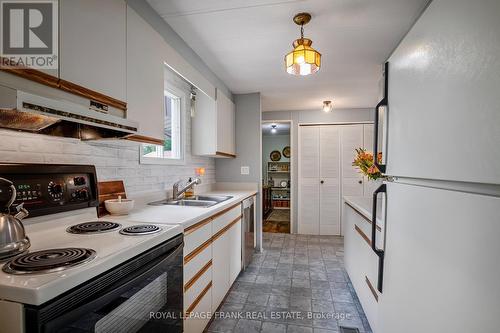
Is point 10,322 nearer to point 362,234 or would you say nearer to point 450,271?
point 450,271

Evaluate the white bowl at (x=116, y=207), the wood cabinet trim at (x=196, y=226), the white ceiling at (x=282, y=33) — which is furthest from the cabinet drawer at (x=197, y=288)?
the white ceiling at (x=282, y=33)

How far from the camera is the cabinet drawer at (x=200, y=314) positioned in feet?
4.68

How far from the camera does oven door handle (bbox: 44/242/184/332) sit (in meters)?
0.62

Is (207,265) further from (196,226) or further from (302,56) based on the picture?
(302,56)

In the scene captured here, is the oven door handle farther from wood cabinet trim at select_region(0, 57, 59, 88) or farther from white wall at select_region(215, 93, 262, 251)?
white wall at select_region(215, 93, 262, 251)

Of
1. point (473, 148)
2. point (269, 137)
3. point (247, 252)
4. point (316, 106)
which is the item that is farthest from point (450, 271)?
point (269, 137)

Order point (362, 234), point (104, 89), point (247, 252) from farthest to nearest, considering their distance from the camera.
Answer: point (247, 252)
point (362, 234)
point (104, 89)

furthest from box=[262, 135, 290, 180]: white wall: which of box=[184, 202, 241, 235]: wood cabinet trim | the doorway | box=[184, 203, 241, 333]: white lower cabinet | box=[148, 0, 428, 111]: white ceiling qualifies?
box=[184, 202, 241, 235]: wood cabinet trim

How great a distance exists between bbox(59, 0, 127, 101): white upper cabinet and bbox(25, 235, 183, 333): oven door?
77 centimetres

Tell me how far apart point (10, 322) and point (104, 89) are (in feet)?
3.00

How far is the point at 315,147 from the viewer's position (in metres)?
4.48

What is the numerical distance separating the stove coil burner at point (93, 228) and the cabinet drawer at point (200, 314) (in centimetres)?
68

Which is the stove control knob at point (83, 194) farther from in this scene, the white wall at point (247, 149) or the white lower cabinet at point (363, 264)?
the white wall at point (247, 149)

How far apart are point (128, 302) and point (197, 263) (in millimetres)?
692
